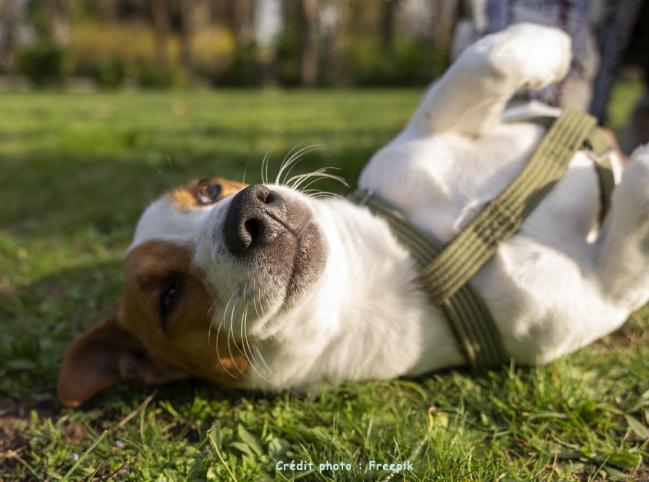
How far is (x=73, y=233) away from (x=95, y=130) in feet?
11.7

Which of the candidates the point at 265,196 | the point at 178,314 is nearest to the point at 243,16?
the point at 178,314

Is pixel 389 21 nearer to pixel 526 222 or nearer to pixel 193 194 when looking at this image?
pixel 193 194

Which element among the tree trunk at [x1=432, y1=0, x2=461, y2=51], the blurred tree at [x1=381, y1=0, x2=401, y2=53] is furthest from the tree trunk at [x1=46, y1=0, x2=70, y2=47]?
the tree trunk at [x1=432, y1=0, x2=461, y2=51]

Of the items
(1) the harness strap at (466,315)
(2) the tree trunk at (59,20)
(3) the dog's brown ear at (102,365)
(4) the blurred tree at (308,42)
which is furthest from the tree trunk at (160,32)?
(1) the harness strap at (466,315)

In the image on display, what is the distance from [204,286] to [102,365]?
68cm

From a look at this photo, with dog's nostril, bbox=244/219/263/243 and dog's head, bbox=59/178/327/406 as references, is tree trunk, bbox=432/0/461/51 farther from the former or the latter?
dog's nostril, bbox=244/219/263/243

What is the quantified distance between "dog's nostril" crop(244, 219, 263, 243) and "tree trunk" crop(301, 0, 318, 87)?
80.4 feet

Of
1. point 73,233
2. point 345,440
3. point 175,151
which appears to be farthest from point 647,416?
point 175,151

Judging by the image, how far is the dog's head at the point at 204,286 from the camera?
1804 millimetres

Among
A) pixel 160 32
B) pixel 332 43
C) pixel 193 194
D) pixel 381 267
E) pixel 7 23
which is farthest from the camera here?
pixel 7 23

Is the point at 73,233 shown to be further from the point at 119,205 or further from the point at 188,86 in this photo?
the point at 188,86

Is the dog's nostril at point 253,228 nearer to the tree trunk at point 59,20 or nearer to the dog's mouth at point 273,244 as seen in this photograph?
the dog's mouth at point 273,244

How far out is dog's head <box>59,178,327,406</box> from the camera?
71.0 inches

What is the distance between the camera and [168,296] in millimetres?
2195
